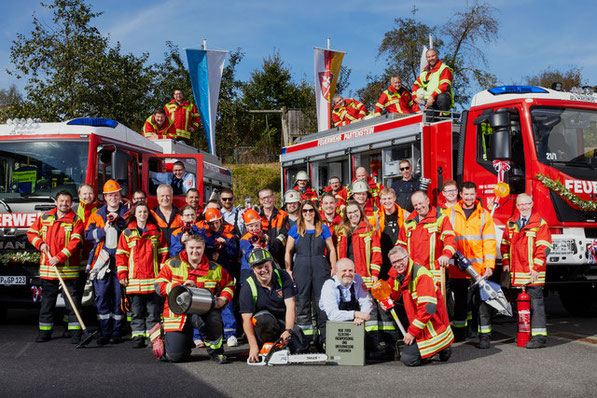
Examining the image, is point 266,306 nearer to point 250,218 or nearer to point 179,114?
point 250,218

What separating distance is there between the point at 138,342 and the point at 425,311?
3.17 metres

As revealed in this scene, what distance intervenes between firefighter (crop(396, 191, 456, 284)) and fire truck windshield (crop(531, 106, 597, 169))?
176 cm

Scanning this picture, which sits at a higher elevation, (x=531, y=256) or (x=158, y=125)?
(x=158, y=125)

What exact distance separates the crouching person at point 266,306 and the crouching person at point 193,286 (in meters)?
0.27

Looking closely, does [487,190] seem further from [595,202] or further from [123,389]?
[123,389]

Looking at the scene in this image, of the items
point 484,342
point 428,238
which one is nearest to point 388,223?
point 428,238

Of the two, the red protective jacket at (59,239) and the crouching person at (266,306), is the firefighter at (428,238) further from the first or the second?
the red protective jacket at (59,239)

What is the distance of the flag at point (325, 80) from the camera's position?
625 inches

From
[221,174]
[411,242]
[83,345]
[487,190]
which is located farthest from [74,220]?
[221,174]

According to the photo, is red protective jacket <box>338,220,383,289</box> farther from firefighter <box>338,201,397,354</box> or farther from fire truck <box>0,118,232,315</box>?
fire truck <box>0,118,232,315</box>

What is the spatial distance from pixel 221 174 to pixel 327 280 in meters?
7.46

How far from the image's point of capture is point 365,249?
6.94 meters

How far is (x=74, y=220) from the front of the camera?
7.43 meters

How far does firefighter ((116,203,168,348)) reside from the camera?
6.91 m
